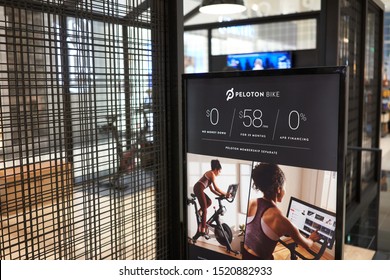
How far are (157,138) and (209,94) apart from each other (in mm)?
460

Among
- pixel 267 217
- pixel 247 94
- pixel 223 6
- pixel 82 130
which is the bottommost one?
pixel 267 217

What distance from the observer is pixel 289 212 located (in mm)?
1985

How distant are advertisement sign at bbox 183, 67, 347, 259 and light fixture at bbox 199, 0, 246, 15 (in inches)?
115

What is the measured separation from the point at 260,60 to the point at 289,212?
216 inches

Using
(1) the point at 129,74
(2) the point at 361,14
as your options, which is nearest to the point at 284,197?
(1) the point at 129,74

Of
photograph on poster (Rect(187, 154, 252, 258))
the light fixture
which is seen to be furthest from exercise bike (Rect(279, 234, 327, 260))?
the light fixture

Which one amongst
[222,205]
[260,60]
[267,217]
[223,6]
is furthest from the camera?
[260,60]

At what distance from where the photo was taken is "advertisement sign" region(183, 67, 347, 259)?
72.2 inches

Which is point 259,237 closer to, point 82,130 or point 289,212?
point 289,212

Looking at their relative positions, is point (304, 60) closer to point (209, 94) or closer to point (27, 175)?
point (209, 94)

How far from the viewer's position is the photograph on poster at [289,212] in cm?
186

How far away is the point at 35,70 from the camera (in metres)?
1.80

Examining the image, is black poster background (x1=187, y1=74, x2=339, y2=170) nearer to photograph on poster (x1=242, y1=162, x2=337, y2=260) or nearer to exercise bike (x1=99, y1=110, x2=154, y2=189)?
photograph on poster (x1=242, y1=162, x2=337, y2=260)

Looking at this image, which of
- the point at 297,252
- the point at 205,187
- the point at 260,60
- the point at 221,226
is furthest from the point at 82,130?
the point at 260,60
